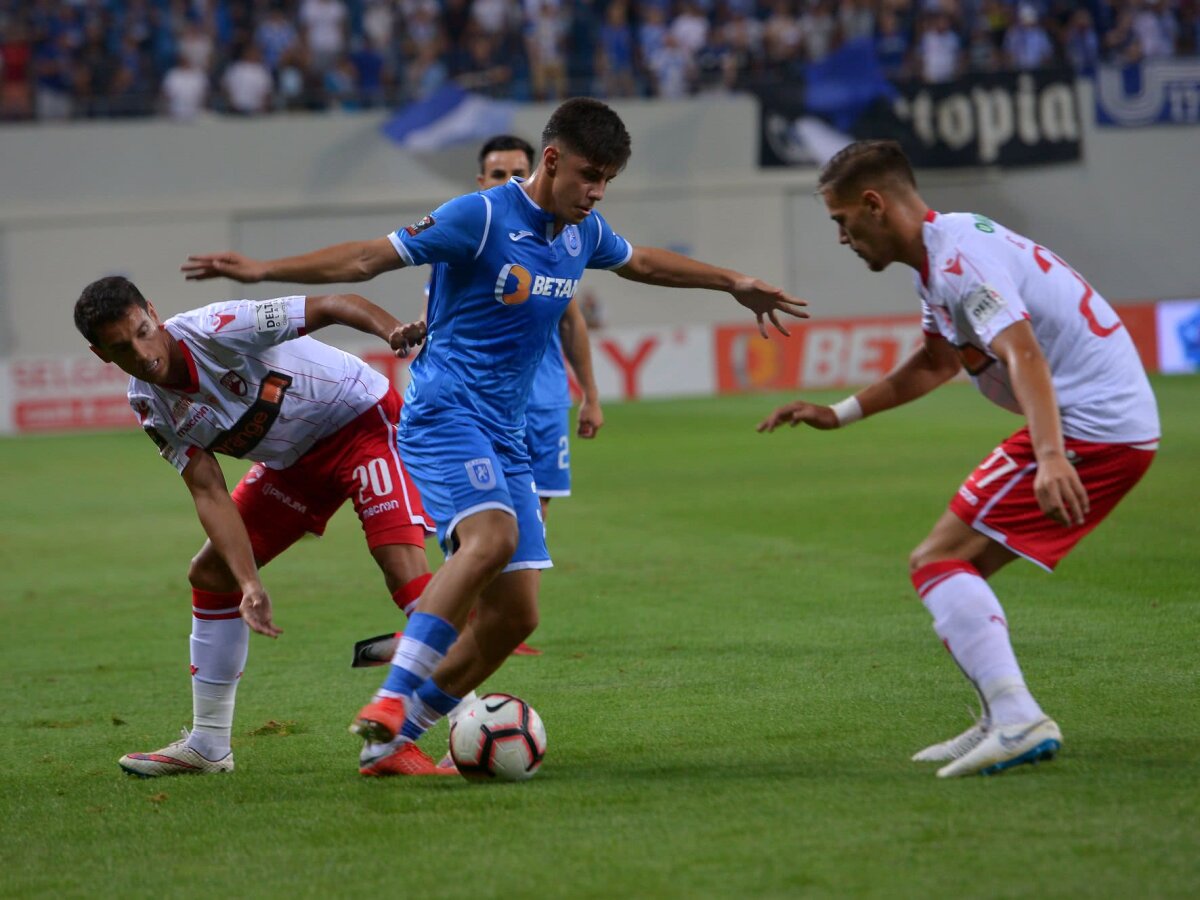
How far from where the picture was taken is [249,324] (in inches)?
211

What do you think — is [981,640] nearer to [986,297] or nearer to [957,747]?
[957,747]

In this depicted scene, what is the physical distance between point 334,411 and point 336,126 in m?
22.9

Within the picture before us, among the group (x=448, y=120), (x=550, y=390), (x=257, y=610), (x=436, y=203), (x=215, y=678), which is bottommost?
(x=436, y=203)

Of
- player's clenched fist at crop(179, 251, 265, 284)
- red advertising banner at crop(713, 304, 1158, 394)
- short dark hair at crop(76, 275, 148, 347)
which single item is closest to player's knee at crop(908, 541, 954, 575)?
player's clenched fist at crop(179, 251, 265, 284)

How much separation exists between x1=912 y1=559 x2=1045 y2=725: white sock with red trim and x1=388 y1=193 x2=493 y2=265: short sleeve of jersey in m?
1.80

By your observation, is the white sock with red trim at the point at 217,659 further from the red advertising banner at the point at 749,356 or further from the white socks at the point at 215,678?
the red advertising banner at the point at 749,356

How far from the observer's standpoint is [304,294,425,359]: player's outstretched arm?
4855 mm

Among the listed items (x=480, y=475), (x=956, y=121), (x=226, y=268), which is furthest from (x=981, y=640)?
(x=956, y=121)

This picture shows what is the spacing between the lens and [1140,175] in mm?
29828

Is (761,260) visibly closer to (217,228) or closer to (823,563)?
(217,228)

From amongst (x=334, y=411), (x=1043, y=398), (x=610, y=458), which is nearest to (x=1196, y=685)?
(x=1043, y=398)

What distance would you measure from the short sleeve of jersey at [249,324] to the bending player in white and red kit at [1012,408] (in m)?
1.89

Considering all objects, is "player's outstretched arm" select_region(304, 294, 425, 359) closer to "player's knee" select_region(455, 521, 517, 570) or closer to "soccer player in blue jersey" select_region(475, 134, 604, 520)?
"player's knee" select_region(455, 521, 517, 570)

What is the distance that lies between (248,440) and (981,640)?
2.63m
